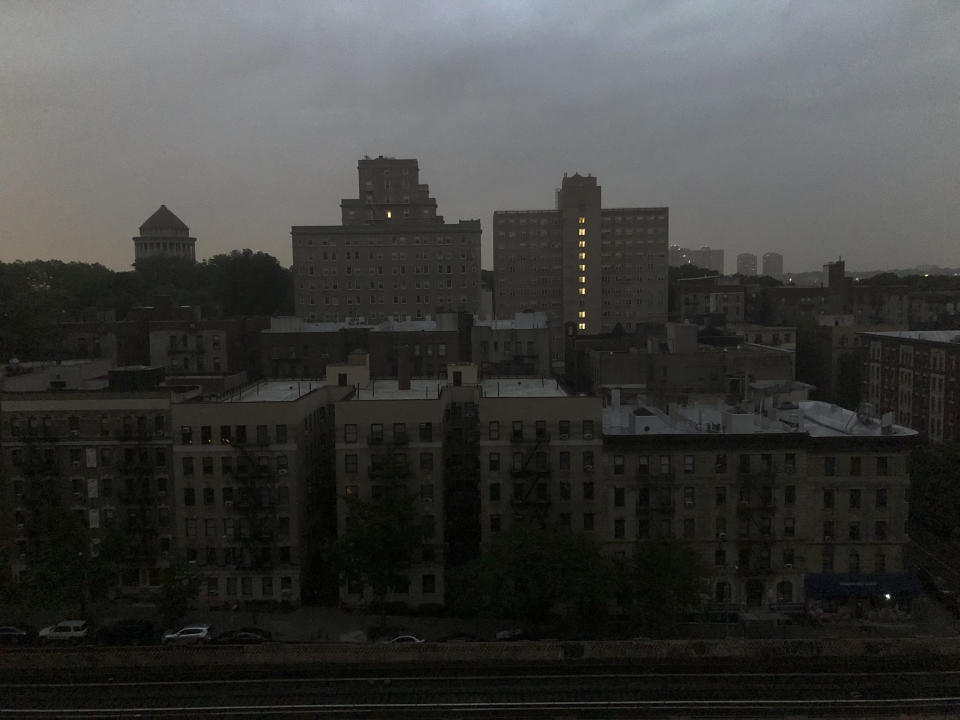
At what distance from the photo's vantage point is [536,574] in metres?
44.0

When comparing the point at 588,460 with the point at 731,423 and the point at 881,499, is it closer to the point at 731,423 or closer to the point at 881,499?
the point at 731,423

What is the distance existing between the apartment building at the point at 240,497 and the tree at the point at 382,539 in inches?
172

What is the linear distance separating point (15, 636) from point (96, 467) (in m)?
10.6

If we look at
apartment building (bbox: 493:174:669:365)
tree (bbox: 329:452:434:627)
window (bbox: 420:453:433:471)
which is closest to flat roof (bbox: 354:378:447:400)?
window (bbox: 420:453:433:471)

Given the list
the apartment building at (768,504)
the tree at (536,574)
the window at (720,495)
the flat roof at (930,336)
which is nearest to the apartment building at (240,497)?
the tree at (536,574)

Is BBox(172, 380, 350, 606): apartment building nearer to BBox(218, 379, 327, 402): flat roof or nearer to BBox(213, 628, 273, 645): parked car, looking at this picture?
BBox(218, 379, 327, 402): flat roof

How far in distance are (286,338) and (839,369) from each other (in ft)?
233

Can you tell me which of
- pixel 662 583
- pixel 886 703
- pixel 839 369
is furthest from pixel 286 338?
pixel 839 369

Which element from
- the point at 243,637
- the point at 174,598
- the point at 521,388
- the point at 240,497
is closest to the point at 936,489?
the point at 521,388

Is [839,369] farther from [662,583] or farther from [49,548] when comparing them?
[49,548]

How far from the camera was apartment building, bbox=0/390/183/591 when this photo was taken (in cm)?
5241

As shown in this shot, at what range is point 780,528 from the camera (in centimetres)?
5084

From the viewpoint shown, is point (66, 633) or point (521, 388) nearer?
point (66, 633)

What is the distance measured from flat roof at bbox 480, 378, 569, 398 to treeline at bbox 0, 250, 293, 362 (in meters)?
44.1
